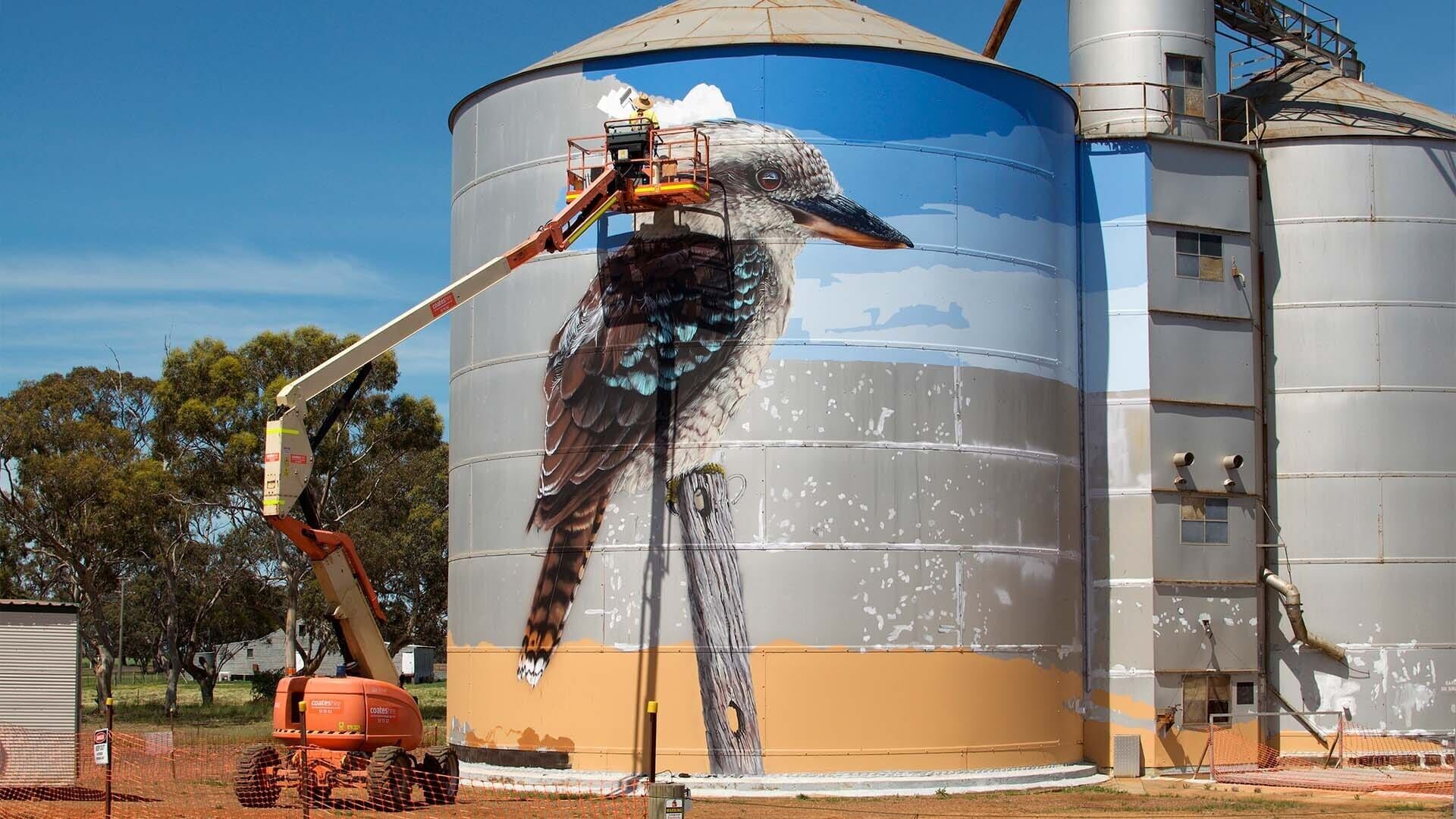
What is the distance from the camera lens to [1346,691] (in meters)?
31.2

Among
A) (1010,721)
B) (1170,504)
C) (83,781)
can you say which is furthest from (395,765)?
(1170,504)

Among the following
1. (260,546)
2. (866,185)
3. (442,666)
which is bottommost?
(442,666)

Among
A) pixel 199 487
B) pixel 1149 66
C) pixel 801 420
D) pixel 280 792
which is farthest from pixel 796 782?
pixel 199 487

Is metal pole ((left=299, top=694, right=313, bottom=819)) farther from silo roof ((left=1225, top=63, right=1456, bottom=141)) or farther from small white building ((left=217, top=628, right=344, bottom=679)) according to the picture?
small white building ((left=217, top=628, right=344, bottom=679))

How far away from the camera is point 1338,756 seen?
30.7m

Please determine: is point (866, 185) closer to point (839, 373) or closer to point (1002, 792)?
point (839, 373)

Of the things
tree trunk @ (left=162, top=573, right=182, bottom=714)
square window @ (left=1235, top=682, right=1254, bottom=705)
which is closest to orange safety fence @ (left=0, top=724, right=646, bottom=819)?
square window @ (left=1235, top=682, right=1254, bottom=705)

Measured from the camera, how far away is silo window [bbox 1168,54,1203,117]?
3316 centimetres

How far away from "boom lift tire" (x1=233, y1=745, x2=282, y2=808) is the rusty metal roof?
501 inches

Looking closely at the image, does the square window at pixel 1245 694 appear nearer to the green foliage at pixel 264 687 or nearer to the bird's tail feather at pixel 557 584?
the bird's tail feather at pixel 557 584

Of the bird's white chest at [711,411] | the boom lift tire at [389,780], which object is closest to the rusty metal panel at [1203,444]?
the bird's white chest at [711,411]

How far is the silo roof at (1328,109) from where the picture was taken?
33.1 m

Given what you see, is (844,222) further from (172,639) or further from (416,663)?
(416,663)

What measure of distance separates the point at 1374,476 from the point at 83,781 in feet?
81.9
